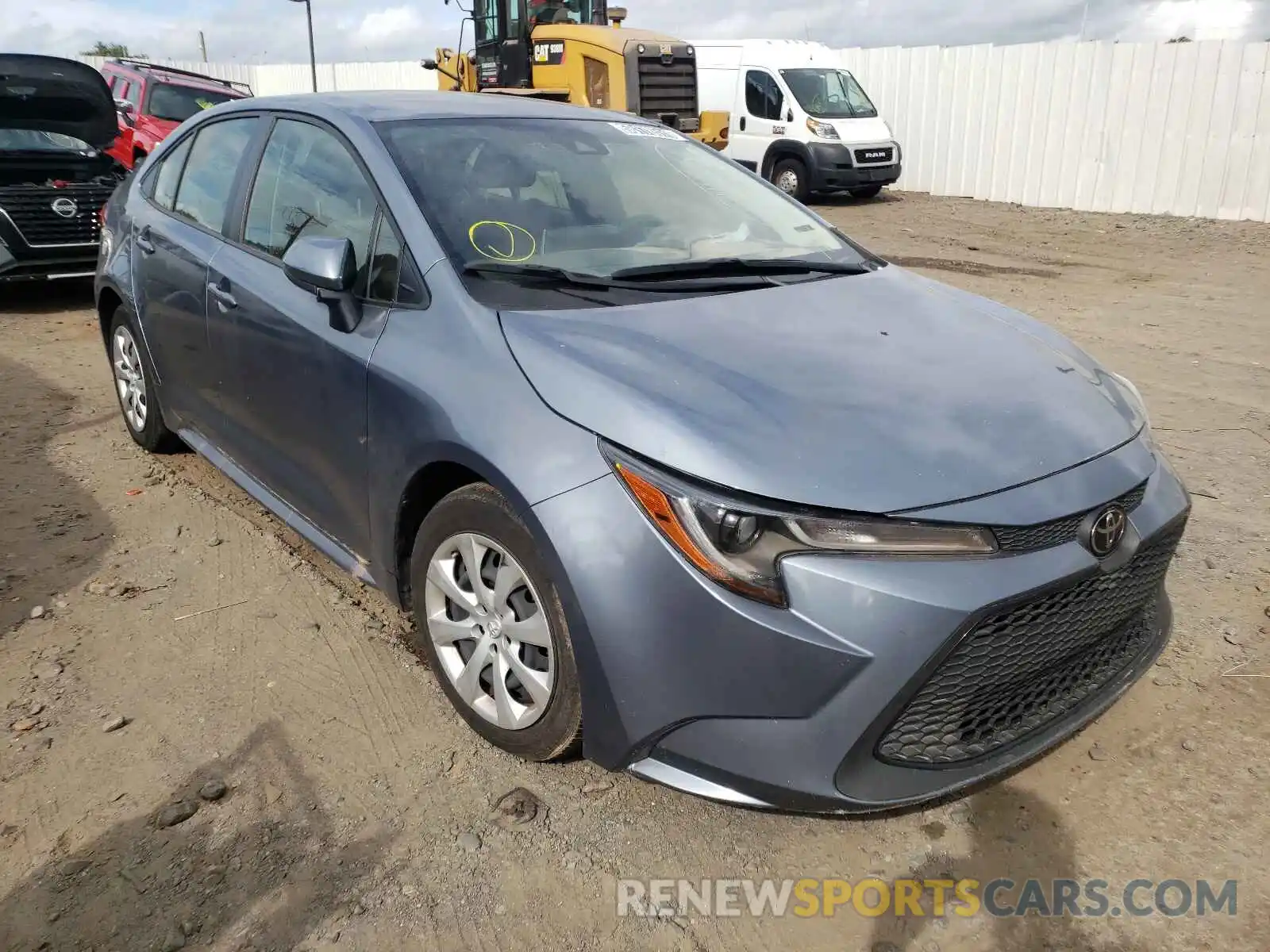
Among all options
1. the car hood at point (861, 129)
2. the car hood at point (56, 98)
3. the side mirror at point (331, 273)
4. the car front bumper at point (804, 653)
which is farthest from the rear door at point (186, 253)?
the car hood at point (861, 129)

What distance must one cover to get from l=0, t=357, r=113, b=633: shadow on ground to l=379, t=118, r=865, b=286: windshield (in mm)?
2135

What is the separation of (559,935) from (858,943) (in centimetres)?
66

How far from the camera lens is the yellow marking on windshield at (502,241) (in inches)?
109

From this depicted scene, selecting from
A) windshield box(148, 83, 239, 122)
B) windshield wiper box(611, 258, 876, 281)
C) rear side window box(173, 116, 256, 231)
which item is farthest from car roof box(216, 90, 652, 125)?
windshield box(148, 83, 239, 122)

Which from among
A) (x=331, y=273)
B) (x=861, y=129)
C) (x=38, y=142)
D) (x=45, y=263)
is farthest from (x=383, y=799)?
(x=861, y=129)

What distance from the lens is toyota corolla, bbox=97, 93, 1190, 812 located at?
6.58 ft

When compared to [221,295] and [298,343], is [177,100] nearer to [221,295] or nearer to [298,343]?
[221,295]

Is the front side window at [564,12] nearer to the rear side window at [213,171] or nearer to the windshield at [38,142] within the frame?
the windshield at [38,142]

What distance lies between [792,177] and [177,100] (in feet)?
30.7

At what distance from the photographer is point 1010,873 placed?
227cm

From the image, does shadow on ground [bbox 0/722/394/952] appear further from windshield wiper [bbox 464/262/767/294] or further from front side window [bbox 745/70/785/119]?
front side window [bbox 745/70/785/119]

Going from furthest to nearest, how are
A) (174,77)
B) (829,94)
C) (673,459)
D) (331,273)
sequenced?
(829,94), (174,77), (331,273), (673,459)

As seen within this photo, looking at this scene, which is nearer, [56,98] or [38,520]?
[38,520]

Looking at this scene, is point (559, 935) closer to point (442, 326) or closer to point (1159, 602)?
point (442, 326)
